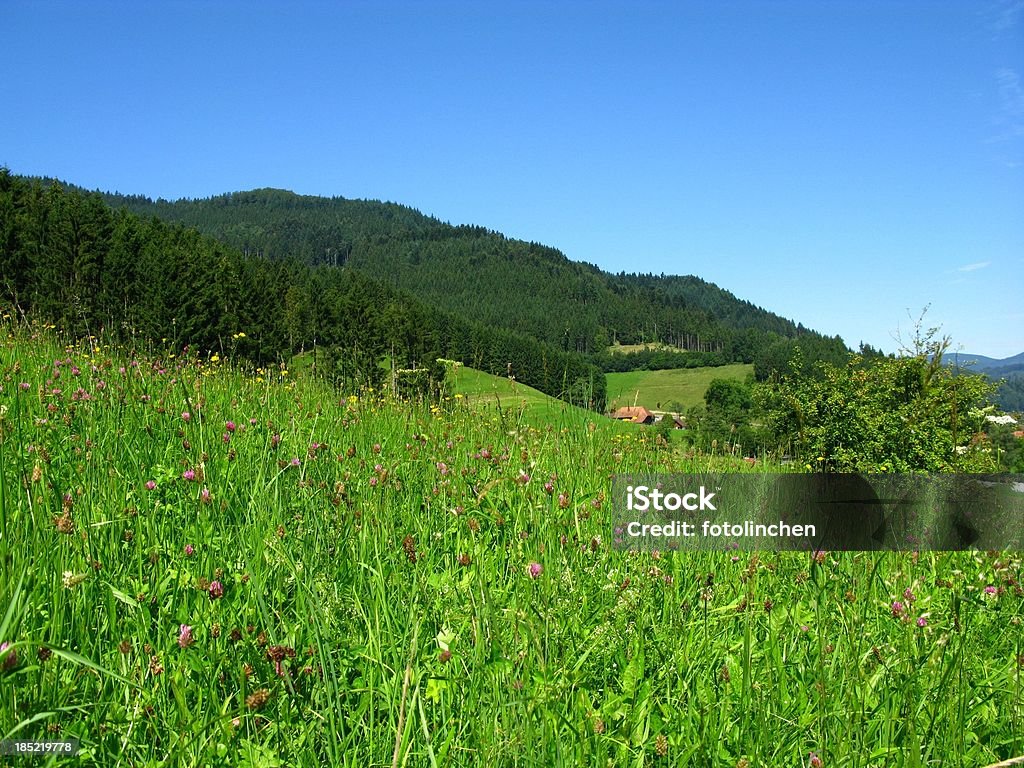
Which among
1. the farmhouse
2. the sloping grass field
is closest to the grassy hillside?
the farmhouse

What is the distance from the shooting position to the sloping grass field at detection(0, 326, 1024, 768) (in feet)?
5.65

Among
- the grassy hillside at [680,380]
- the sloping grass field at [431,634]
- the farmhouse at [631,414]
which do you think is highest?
the farmhouse at [631,414]

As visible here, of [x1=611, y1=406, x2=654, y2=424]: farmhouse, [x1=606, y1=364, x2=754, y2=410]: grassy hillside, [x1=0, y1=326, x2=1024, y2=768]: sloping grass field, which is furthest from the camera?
[x1=606, y1=364, x2=754, y2=410]: grassy hillside

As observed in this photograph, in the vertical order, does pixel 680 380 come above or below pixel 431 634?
below

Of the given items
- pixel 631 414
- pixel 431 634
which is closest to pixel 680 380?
pixel 631 414

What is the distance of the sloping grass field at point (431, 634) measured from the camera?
172 centimetres

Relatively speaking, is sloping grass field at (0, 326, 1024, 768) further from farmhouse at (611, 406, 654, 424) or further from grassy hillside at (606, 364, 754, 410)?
grassy hillside at (606, 364, 754, 410)

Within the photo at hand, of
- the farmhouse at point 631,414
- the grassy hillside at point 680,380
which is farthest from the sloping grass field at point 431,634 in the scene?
the grassy hillside at point 680,380

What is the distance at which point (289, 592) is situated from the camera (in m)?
2.37

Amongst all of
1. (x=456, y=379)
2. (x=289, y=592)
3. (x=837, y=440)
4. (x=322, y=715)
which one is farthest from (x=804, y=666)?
(x=837, y=440)

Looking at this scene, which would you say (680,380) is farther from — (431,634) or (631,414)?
(431,634)

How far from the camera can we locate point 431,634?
7.34ft

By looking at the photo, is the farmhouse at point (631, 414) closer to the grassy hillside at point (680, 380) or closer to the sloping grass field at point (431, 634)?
the sloping grass field at point (431, 634)

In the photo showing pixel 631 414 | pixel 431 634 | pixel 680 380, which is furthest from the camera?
pixel 680 380
